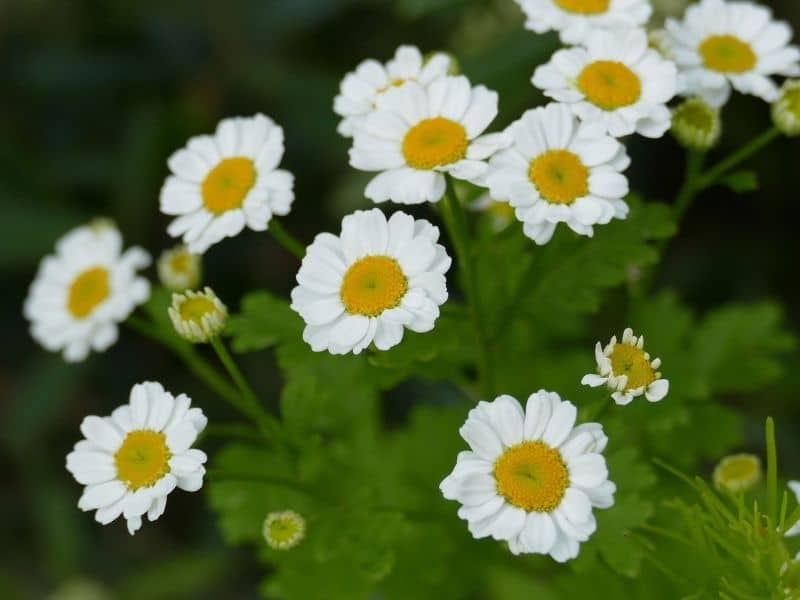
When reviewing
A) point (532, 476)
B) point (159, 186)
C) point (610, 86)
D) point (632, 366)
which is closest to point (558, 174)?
point (610, 86)

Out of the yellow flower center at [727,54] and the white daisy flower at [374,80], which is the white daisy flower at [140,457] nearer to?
the white daisy flower at [374,80]

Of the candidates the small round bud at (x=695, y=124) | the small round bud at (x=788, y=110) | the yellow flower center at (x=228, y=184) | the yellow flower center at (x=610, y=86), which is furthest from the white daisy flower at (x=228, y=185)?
the small round bud at (x=788, y=110)

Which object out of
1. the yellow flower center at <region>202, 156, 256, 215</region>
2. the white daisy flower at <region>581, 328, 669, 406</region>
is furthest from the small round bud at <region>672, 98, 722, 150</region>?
the yellow flower center at <region>202, 156, 256, 215</region>

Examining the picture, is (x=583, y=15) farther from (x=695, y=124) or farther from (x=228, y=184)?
(x=228, y=184)

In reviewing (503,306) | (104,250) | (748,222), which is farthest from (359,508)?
(748,222)

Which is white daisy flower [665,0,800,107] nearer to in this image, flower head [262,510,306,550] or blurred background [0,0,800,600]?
flower head [262,510,306,550]

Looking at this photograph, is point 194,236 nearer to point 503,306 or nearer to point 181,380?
point 503,306
